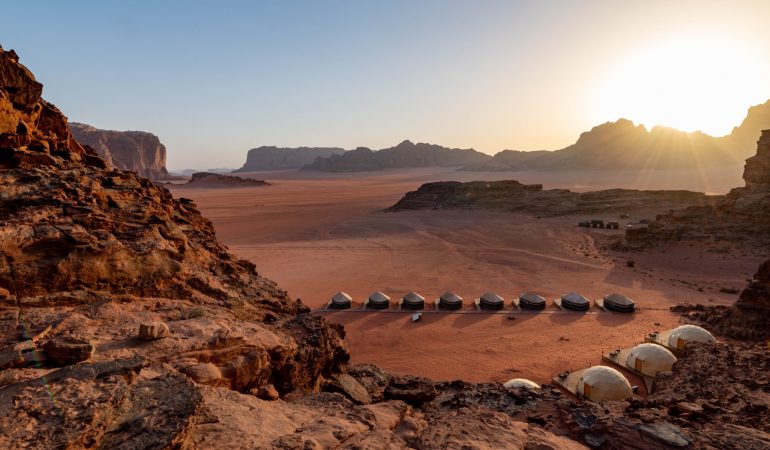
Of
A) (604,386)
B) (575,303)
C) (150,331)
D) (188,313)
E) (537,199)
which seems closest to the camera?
(150,331)

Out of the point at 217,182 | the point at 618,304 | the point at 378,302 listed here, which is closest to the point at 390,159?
the point at 217,182

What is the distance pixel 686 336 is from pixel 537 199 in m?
41.1

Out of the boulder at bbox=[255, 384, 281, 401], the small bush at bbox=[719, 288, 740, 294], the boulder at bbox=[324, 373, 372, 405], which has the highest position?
the boulder at bbox=[255, 384, 281, 401]

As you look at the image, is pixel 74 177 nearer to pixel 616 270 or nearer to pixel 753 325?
pixel 753 325

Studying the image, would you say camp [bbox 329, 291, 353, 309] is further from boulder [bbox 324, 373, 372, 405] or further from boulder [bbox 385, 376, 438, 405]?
boulder [bbox 324, 373, 372, 405]

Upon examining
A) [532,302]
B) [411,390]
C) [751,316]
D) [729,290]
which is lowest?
[729,290]

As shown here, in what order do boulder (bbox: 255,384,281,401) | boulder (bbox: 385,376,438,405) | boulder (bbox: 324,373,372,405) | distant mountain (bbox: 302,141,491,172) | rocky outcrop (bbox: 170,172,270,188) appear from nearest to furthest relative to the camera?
boulder (bbox: 255,384,281,401) → boulder (bbox: 324,373,372,405) → boulder (bbox: 385,376,438,405) → rocky outcrop (bbox: 170,172,270,188) → distant mountain (bbox: 302,141,491,172)

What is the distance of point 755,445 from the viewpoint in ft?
17.5

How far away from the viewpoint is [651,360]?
11750 millimetres

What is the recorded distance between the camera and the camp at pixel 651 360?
11.6 metres

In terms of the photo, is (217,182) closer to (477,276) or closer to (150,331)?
(477,276)

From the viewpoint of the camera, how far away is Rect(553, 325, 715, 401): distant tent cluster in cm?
1029

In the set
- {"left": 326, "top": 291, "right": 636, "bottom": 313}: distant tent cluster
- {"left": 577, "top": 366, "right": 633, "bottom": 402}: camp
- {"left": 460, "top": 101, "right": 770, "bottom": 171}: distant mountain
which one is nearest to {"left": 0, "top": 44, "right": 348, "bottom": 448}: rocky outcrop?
{"left": 577, "top": 366, "right": 633, "bottom": 402}: camp

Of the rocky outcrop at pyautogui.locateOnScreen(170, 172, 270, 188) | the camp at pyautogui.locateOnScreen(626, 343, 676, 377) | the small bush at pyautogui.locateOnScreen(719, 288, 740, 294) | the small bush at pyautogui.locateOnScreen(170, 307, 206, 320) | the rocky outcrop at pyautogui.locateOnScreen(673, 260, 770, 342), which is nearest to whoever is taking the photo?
the small bush at pyautogui.locateOnScreen(170, 307, 206, 320)
